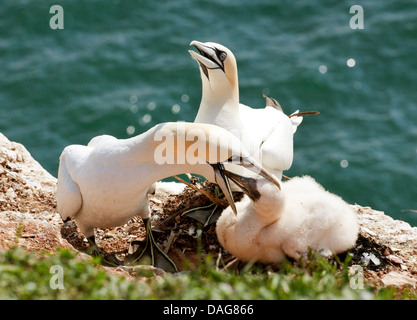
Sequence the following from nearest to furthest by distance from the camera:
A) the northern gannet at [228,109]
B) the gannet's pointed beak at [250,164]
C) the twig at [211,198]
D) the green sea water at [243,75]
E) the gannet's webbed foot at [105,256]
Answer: the gannet's pointed beak at [250,164] < the gannet's webbed foot at [105,256] < the twig at [211,198] < the northern gannet at [228,109] < the green sea water at [243,75]

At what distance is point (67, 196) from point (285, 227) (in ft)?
5.25

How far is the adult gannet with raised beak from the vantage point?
15.5ft

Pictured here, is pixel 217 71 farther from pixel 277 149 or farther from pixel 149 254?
pixel 149 254

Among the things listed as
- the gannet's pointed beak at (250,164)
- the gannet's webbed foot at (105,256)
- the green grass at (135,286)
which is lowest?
the gannet's webbed foot at (105,256)

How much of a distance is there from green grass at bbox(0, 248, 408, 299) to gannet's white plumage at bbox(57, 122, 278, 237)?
1292 millimetres

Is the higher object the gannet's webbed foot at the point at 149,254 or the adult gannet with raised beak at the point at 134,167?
the adult gannet with raised beak at the point at 134,167

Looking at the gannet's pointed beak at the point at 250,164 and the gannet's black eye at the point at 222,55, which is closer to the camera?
the gannet's pointed beak at the point at 250,164

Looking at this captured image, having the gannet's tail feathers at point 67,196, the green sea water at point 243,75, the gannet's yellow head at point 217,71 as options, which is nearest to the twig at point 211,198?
the gannet's yellow head at point 217,71

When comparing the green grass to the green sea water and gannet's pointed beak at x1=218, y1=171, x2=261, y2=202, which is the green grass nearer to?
gannet's pointed beak at x1=218, y1=171, x2=261, y2=202

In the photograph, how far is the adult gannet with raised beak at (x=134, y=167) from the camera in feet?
15.5

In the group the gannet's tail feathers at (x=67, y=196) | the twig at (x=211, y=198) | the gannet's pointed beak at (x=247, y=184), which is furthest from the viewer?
the twig at (x=211, y=198)

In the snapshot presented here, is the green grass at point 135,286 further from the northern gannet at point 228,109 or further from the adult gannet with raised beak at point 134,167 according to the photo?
the northern gannet at point 228,109
